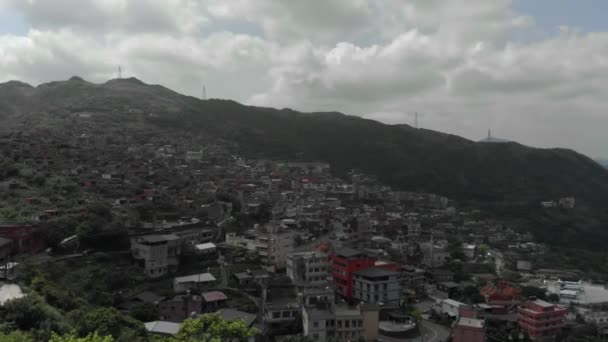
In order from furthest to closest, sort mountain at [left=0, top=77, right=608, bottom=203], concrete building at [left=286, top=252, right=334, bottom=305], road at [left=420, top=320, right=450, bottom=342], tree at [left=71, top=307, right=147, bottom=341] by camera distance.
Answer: mountain at [left=0, top=77, right=608, bottom=203] < concrete building at [left=286, top=252, right=334, bottom=305] < road at [left=420, top=320, right=450, bottom=342] < tree at [left=71, top=307, right=147, bottom=341]

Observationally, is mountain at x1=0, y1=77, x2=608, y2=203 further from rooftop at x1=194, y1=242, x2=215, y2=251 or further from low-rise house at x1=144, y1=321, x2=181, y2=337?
low-rise house at x1=144, y1=321, x2=181, y2=337

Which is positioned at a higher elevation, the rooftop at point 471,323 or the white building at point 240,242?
the white building at point 240,242

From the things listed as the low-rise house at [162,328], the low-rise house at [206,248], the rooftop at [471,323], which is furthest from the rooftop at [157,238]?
the rooftop at [471,323]

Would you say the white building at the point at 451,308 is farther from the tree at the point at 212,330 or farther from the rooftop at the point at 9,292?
the rooftop at the point at 9,292

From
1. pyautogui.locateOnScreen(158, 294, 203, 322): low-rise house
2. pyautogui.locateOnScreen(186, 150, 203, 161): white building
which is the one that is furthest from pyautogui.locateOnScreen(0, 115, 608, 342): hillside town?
pyautogui.locateOnScreen(186, 150, 203, 161): white building

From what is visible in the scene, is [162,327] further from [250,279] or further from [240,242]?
[240,242]

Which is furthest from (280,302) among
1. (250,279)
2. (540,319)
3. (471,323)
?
(540,319)

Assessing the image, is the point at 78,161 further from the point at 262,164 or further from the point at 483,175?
the point at 483,175
